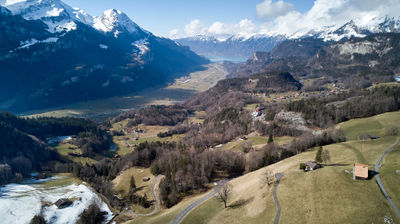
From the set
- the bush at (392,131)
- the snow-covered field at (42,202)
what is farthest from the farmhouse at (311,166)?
the snow-covered field at (42,202)

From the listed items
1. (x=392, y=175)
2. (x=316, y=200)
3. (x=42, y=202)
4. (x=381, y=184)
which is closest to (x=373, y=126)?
(x=392, y=175)

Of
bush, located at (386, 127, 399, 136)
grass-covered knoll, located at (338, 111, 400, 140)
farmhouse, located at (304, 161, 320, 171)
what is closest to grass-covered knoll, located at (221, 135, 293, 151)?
grass-covered knoll, located at (338, 111, 400, 140)

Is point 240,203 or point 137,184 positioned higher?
point 240,203

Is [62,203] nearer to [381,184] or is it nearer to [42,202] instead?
[42,202]

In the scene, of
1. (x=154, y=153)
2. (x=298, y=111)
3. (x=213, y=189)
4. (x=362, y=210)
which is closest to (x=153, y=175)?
(x=154, y=153)

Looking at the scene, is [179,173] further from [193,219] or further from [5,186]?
A: [5,186]
